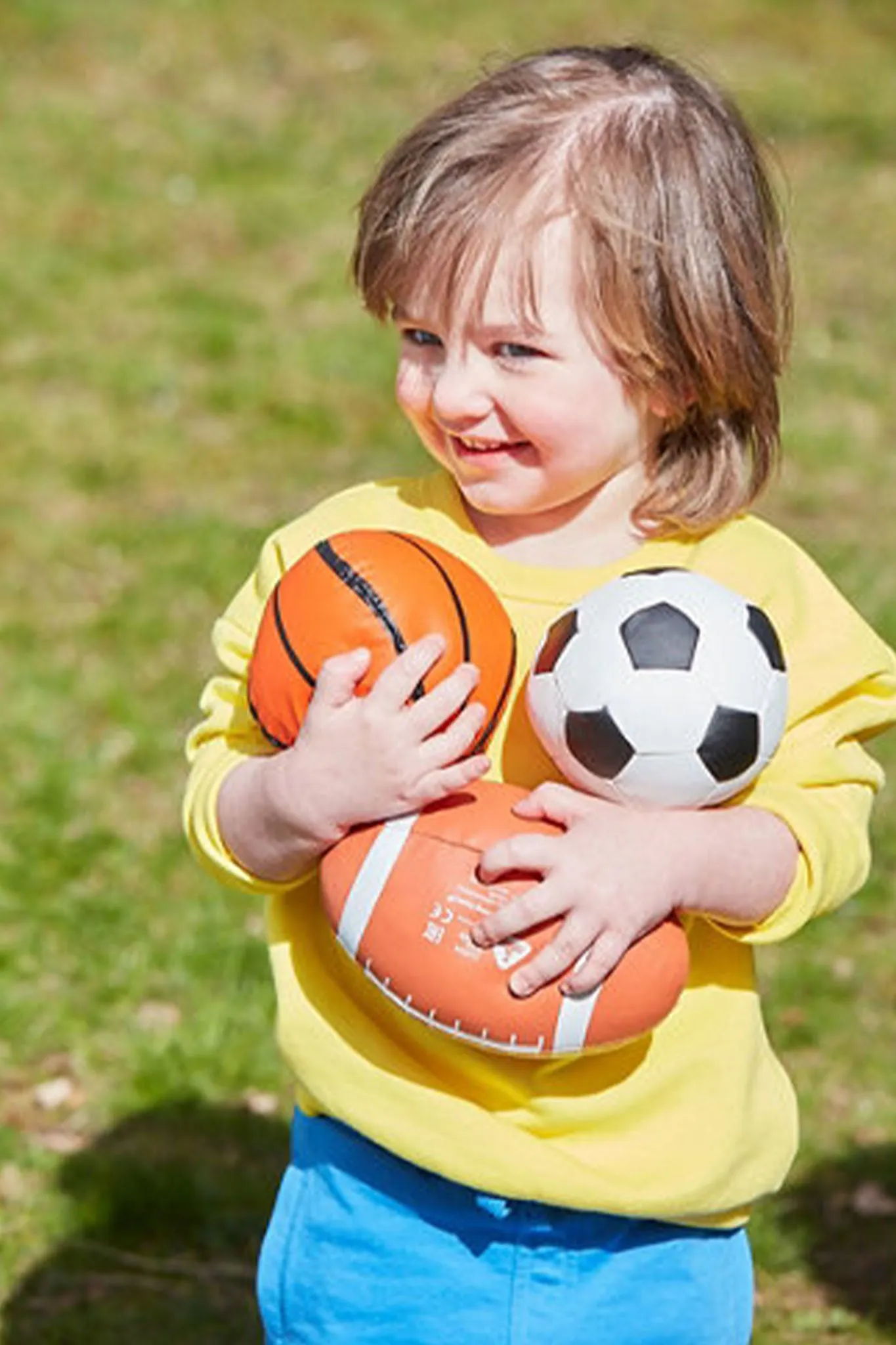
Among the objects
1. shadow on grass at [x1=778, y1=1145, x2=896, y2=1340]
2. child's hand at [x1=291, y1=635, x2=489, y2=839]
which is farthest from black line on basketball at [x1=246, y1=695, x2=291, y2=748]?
shadow on grass at [x1=778, y1=1145, x2=896, y2=1340]

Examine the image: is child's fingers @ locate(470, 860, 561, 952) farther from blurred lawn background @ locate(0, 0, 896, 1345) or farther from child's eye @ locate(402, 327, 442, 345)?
blurred lawn background @ locate(0, 0, 896, 1345)

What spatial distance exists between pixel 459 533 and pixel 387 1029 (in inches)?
25.5

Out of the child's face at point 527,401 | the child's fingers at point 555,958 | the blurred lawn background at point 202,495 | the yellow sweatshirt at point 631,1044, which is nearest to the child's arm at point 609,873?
the child's fingers at point 555,958

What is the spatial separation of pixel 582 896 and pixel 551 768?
1.02 ft

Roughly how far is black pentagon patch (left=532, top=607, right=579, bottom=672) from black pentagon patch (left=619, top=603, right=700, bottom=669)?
0.27 feet

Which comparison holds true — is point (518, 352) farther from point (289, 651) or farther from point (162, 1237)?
point (162, 1237)

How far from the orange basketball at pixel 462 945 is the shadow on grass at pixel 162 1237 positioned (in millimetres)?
1825

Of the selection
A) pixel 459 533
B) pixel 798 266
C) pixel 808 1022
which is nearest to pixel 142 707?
pixel 808 1022

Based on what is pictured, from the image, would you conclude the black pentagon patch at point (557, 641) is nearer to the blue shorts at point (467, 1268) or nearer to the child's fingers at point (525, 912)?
the child's fingers at point (525, 912)

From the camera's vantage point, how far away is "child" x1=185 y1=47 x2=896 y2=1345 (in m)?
2.61

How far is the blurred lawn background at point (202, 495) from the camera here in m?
4.50

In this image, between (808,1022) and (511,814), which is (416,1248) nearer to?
(511,814)

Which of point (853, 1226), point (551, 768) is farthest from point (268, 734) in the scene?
point (853, 1226)

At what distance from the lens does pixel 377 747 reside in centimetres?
255
